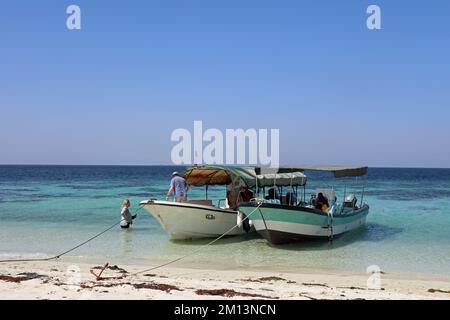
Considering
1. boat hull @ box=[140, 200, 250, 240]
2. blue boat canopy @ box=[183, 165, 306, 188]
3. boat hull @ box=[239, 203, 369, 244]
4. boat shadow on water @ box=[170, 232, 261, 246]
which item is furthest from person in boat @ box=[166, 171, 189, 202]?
boat hull @ box=[239, 203, 369, 244]

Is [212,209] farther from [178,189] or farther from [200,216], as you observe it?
[178,189]

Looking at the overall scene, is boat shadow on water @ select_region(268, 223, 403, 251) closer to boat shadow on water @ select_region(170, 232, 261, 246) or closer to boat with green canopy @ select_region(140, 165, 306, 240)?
boat shadow on water @ select_region(170, 232, 261, 246)

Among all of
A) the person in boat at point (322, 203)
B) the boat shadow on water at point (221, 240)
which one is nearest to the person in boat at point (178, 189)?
the boat shadow on water at point (221, 240)

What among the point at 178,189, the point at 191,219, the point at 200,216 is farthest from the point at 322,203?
the point at 178,189

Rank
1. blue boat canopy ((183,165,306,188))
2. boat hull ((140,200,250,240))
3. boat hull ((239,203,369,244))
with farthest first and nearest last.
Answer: blue boat canopy ((183,165,306,188)), boat hull ((140,200,250,240)), boat hull ((239,203,369,244))

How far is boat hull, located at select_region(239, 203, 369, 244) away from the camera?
14.1 meters

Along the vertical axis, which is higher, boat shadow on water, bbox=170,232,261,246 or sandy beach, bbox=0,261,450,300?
sandy beach, bbox=0,261,450,300

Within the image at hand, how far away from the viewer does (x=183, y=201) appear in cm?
1570

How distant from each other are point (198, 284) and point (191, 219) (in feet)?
19.8

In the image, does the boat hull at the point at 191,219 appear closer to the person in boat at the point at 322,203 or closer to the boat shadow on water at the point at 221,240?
the boat shadow on water at the point at 221,240

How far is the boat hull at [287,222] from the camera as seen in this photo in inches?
557

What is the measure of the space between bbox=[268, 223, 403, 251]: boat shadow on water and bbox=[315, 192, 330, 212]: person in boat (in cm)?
107

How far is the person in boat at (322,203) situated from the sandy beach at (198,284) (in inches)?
182
